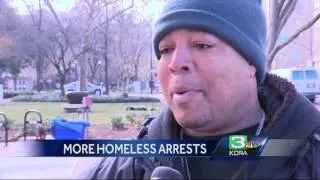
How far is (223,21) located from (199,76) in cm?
10

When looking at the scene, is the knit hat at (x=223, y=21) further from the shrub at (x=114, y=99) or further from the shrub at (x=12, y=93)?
the shrub at (x=114, y=99)

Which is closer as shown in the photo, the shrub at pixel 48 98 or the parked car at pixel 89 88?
the shrub at pixel 48 98

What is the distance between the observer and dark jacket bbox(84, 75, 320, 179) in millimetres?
731

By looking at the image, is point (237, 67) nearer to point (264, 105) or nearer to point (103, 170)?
point (264, 105)

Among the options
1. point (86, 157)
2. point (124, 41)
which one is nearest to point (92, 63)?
point (124, 41)

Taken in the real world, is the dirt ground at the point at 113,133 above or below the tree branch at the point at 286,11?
below

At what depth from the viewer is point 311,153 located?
730 millimetres

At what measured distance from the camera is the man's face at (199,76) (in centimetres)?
70

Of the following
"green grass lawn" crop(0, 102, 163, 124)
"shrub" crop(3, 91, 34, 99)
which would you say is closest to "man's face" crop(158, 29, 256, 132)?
"green grass lawn" crop(0, 102, 163, 124)

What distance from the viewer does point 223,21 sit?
741 millimetres

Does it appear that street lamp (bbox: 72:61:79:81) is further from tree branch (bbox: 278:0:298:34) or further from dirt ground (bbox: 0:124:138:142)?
tree branch (bbox: 278:0:298:34)

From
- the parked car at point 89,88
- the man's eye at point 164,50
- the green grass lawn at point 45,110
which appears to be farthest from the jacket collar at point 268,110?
the parked car at point 89,88

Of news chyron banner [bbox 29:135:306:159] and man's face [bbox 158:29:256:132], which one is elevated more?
man's face [bbox 158:29:256:132]

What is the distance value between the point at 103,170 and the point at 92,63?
2.60 meters
